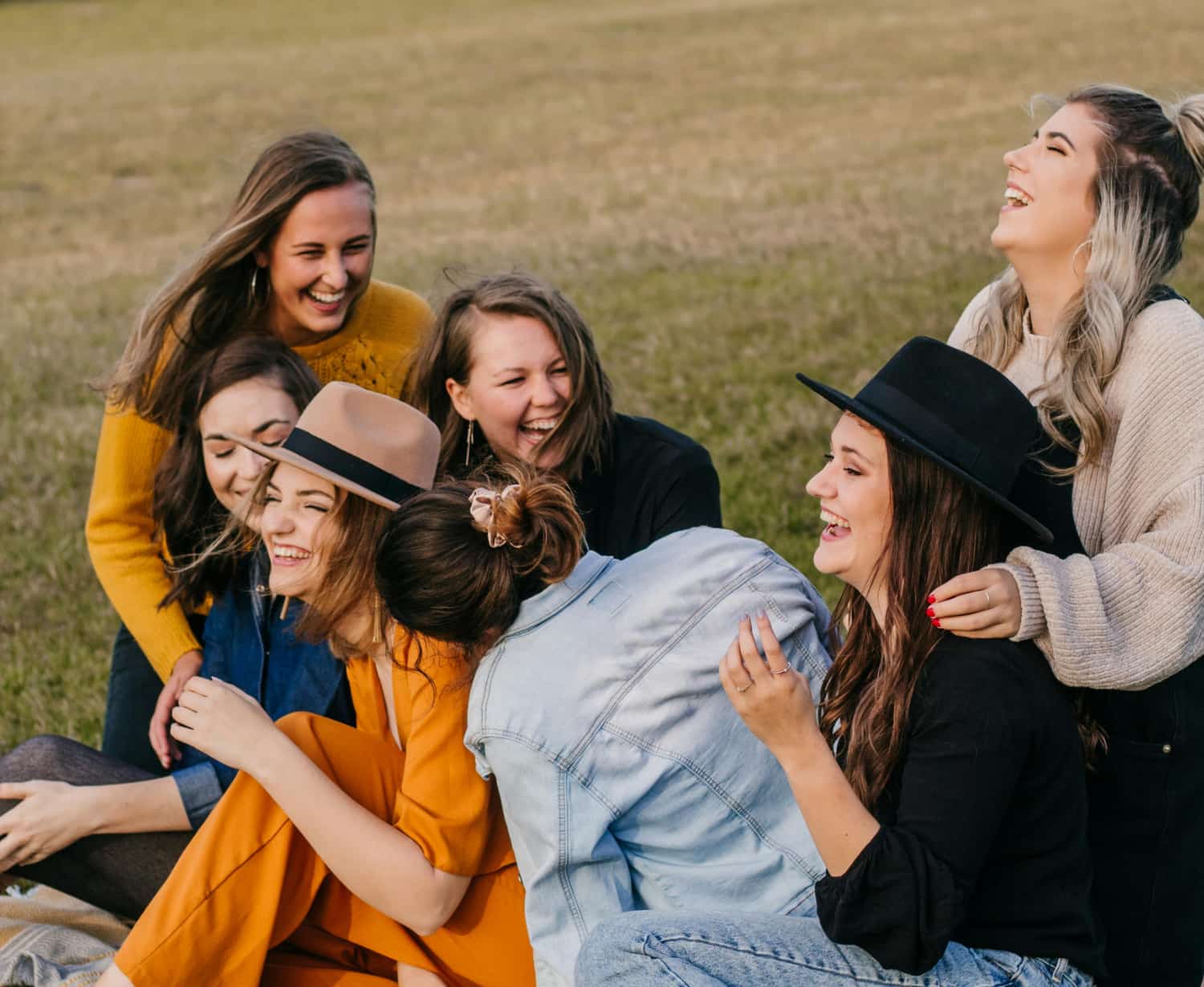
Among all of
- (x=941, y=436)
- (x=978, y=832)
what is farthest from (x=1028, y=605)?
(x=978, y=832)

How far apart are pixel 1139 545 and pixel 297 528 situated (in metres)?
1.94

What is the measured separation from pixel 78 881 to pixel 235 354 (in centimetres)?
160

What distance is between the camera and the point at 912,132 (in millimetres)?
18609

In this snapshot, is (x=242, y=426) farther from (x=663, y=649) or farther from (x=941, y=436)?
(x=941, y=436)

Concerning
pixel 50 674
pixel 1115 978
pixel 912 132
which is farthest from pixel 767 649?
pixel 912 132

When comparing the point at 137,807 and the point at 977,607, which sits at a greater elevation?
the point at 977,607

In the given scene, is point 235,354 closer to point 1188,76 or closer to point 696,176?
point 696,176

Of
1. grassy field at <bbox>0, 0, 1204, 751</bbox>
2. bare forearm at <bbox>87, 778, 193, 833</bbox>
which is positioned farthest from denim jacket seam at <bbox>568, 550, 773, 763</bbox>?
grassy field at <bbox>0, 0, 1204, 751</bbox>

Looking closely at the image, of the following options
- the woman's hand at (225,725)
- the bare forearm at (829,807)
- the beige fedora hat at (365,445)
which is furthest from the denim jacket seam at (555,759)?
the beige fedora hat at (365,445)

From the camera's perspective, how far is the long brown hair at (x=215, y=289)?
4.98 metres

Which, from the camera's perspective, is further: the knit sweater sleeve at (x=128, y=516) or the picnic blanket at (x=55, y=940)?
the knit sweater sleeve at (x=128, y=516)

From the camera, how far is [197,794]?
164 inches

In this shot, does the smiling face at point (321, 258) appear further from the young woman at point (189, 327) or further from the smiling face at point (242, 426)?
the smiling face at point (242, 426)

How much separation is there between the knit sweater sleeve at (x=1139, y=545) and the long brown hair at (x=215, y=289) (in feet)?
8.51
